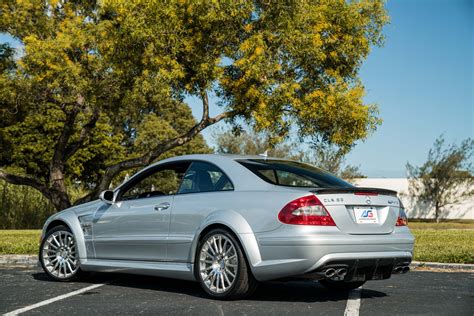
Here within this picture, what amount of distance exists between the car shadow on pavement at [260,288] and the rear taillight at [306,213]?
992 millimetres

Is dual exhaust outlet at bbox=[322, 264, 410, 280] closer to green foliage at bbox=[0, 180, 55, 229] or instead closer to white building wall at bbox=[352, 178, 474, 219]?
green foliage at bbox=[0, 180, 55, 229]

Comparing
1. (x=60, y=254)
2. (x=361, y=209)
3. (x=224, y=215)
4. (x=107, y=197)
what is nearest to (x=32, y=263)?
(x=60, y=254)

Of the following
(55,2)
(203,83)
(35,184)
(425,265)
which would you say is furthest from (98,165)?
(425,265)

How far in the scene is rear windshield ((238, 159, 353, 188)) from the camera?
22.8 feet

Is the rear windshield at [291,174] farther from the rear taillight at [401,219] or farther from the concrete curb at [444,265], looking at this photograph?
the concrete curb at [444,265]

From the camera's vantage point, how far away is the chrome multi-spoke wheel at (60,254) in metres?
8.43

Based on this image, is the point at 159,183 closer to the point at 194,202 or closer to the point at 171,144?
the point at 194,202

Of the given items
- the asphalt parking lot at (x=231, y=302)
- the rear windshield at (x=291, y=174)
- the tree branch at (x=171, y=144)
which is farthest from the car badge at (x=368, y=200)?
the tree branch at (x=171, y=144)

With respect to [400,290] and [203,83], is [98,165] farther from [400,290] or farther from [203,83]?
[400,290]

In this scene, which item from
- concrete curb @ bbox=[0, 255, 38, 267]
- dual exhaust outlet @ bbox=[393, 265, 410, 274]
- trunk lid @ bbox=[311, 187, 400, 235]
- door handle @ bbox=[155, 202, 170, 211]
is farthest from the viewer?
concrete curb @ bbox=[0, 255, 38, 267]

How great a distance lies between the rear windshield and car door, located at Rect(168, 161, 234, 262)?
0.34m

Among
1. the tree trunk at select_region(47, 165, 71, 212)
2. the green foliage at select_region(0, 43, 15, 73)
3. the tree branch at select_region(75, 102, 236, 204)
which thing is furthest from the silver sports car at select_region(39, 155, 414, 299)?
the green foliage at select_region(0, 43, 15, 73)

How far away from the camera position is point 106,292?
296 inches

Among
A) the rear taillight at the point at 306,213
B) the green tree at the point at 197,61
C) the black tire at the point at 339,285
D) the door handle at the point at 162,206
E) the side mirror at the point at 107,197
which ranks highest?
the green tree at the point at 197,61
